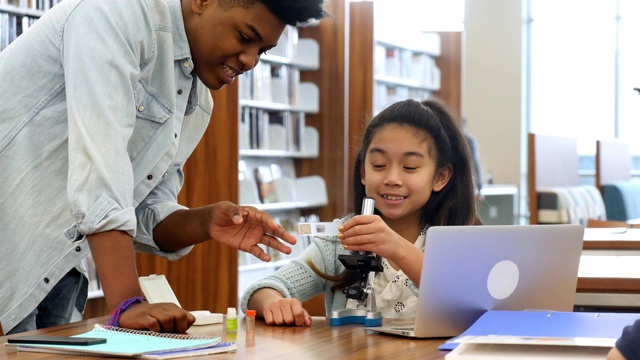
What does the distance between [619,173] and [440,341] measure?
20.3 ft

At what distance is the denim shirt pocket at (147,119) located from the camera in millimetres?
1590

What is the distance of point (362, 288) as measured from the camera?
4.95 feet

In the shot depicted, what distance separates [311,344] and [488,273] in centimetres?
28

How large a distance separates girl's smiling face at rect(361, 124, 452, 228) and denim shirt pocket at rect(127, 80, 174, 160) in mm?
488

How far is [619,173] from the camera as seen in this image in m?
7.11

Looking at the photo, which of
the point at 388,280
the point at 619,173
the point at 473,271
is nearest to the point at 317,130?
the point at 619,173

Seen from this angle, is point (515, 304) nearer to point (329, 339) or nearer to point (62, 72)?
point (329, 339)

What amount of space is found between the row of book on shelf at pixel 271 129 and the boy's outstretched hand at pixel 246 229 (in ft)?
14.5

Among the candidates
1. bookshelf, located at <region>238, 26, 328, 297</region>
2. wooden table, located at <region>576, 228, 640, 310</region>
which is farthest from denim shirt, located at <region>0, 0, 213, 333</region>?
bookshelf, located at <region>238, 26, 328, 297</region>

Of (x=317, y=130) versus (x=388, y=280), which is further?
(x=317, y=130)

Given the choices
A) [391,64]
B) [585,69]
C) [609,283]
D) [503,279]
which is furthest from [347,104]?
[503,279]

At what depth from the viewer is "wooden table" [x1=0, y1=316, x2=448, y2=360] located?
1.18 m

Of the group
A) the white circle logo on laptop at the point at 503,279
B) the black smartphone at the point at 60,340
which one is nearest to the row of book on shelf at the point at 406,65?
the white circle logo on laptop at the point at 503,279

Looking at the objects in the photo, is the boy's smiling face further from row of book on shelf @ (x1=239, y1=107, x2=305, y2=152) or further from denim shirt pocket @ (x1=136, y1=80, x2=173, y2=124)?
row of book on shelf @ (x1=239, y1=107, x2=305, y2=152)
